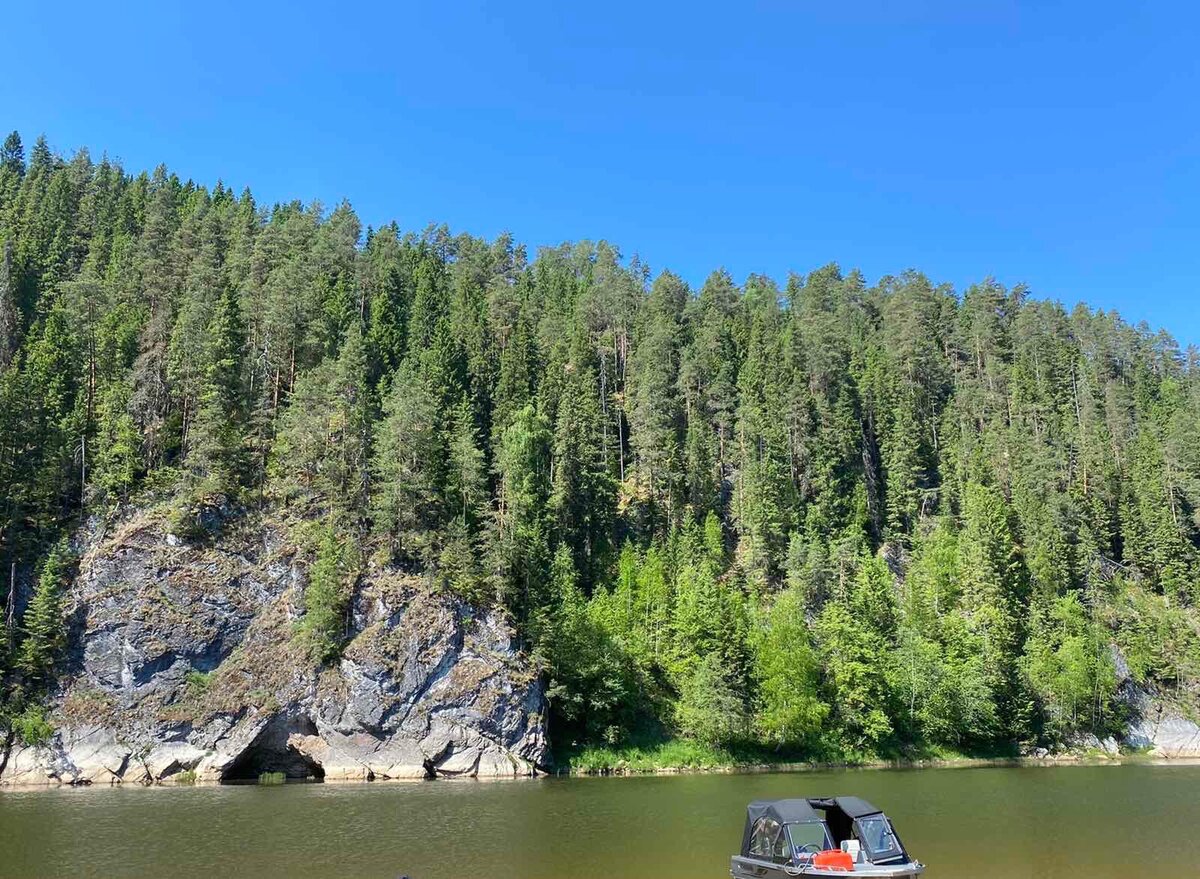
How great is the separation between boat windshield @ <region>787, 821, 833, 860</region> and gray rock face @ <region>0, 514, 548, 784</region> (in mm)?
38173

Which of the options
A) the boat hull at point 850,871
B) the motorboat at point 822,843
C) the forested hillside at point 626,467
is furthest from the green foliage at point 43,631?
the boat hull at point 850,871

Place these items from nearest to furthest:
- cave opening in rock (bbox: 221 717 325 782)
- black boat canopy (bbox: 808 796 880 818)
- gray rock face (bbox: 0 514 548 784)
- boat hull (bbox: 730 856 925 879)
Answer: boat hull (bbox: 730 856 925 879), black boat canopy (bbox: 808 796 880 818), gray rock face (bbox: 0 514 548 784), cave opening in rock (bbox: 221 717 325 782)

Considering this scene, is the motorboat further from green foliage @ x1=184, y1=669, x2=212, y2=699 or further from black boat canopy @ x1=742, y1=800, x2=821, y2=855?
green foliage @ x1=184, y1=669, x2=212, y2=699

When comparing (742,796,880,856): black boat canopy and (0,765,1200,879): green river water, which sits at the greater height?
(742,796,880,856): black boat canopy

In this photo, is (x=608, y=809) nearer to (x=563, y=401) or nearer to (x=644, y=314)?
(x=563, y=401)

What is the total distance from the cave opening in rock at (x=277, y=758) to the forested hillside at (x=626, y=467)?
508 centimetres

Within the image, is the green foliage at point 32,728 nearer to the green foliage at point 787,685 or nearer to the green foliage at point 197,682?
the green foliage at point 197,682

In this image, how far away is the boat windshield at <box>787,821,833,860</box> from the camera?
20.7 m

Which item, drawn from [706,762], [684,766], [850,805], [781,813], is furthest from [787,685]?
[781,813]

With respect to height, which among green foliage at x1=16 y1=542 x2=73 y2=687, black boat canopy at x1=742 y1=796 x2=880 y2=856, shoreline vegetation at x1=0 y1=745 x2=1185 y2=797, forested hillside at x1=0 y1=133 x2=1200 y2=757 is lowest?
shoreline vegetation at x1=0 y1=745 x2=1185 y2=797

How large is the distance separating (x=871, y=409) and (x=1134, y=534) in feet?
103

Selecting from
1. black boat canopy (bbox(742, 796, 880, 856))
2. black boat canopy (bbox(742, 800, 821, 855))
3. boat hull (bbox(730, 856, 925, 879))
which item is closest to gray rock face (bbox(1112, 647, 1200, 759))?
black boat canopy (bbox(742, 796, 880, 856))

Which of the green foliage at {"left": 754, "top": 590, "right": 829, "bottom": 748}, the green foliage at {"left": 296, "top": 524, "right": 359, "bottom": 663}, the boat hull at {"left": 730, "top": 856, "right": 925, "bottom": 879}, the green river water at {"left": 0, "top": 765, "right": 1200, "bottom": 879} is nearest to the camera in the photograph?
the boat hull at {"left": 730, "top": 856, "right": 925, "bottom": 879}

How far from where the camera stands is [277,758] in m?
58.0
